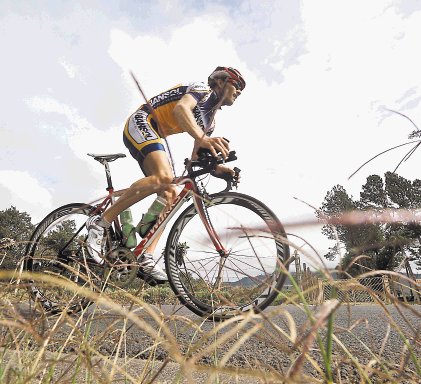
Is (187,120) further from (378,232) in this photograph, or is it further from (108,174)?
(378,232)

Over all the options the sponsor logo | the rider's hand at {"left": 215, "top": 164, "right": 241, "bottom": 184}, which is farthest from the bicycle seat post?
the rider's hand at {"left": 215, "top": 164, "right": 241, "bottom": 184}

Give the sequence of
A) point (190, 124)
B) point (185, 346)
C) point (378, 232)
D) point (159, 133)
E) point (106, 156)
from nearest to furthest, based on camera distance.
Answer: point (378, 232), point (185, 346), point (190, 124), point (159, 133), point (106, 156)

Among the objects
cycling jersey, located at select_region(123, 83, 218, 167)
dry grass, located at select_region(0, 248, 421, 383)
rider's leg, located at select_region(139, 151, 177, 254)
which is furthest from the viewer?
cycling jersey, located at select_region(123, 83, 218, 167)

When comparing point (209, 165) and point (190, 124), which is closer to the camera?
point (190, 124)

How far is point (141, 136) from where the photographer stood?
339cm

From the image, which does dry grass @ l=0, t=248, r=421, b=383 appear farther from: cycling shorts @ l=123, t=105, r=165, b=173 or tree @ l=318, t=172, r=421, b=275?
cycling shorts @ l=123, t=105, r=165, b=173

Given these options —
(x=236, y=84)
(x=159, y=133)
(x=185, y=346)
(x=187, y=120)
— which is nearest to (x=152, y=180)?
(x=159, y=133)

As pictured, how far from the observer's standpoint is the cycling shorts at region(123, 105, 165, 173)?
11.0ft

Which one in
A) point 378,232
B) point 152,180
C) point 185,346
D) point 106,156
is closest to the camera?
point 378,232

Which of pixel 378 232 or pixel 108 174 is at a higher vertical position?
pixel 108 174

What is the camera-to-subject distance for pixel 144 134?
339cm

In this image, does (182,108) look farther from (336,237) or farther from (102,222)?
(336,237)

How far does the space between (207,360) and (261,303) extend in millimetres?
1372

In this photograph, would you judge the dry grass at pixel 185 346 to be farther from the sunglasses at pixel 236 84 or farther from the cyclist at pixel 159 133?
the sunglasses at pixel 236 84
